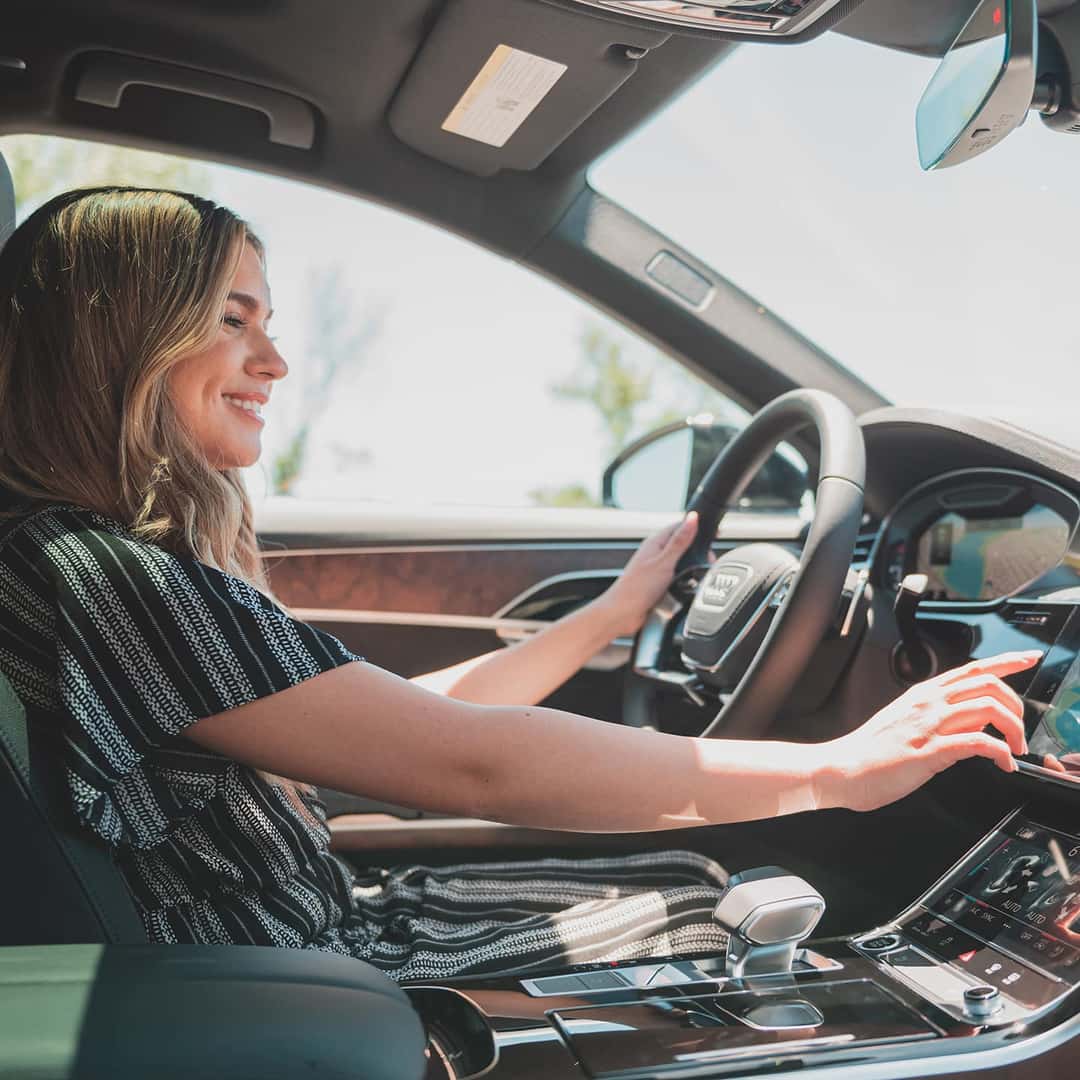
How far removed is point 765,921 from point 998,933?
0.24 m

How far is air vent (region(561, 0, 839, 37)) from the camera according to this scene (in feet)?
4.28

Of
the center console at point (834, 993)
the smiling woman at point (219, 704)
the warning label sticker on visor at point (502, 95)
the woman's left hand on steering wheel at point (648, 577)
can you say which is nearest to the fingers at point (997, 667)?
the smiling woman at point (219, 704)

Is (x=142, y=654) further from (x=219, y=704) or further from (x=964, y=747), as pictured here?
(x=964, y=747)

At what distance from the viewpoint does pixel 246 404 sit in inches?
53.1

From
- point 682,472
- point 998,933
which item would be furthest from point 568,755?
point 682,472

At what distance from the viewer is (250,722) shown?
0.98m

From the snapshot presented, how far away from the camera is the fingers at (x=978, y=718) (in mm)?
1086

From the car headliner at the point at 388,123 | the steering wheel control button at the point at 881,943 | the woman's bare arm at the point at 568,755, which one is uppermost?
the car headliner at the point at 388,123

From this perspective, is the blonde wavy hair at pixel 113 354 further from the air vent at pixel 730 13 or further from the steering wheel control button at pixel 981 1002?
the steering wheel control button at pixel 981 1002

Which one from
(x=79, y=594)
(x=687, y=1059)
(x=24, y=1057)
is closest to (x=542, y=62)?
(x=79, y=594)

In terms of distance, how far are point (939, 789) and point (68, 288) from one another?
1.14m

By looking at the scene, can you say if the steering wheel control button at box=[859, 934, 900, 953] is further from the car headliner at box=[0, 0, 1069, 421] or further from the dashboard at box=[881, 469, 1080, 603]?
the car headliner at box=[0, 0, 1069, 421]

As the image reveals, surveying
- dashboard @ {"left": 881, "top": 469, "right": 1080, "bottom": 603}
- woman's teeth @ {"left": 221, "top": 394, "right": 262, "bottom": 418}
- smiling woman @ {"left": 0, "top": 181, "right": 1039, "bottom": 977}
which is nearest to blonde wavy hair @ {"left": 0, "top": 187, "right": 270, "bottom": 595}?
smiling woman @ {"left": 0, "top": 181, "right": 1039, "bottom": 977}

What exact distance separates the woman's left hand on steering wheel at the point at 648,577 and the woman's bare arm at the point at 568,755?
0.74 m
